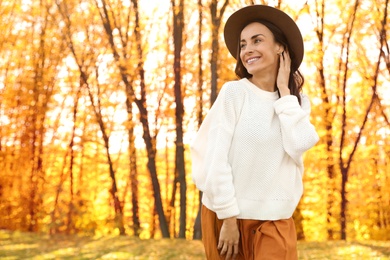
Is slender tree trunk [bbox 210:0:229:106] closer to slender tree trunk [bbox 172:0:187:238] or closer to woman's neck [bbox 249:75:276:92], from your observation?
slender tree trunk [bbox 172:0:187:238]

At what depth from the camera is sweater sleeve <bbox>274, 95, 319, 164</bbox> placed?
1.97 m

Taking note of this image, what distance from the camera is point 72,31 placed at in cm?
1052

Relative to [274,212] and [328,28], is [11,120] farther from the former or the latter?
[274,212]

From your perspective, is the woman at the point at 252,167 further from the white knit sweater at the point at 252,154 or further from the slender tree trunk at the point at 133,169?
the slender tree trunk at the point at 133,169

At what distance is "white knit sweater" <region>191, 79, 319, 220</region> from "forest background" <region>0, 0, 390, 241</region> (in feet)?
22.5

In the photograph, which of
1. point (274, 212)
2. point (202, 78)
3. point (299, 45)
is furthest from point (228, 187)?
point (202, 78)

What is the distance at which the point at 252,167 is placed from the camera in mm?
1980

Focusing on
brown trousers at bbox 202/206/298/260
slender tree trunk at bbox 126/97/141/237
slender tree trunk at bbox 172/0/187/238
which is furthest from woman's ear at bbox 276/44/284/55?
slender tree trunk at bbox 126/97/141/237

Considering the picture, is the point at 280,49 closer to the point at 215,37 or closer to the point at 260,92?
the point at 260,92

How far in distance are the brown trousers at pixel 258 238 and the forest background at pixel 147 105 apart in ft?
22.3

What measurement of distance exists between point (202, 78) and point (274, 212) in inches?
315

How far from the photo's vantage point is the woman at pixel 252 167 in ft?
6.39

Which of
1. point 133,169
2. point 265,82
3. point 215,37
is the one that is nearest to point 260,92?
point 265,82

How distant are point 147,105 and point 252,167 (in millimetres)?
8133
